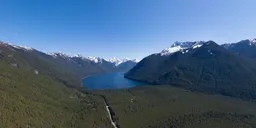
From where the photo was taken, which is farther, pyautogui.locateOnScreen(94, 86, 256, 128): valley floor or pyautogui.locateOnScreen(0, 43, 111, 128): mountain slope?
pyautogui.locateOnScreen(94, 86, 256, 128): valley floor

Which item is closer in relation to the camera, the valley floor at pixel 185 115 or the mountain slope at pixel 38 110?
the mountain slope at pixel 38 110

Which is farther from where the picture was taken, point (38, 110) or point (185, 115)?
point (185, 115)

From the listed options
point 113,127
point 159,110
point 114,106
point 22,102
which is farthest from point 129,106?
point 22,102

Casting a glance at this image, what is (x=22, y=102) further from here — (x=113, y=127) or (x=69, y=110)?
(x=113, y=127)

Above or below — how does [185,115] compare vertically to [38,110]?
below

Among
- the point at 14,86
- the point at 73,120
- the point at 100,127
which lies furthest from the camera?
the point at 14,86

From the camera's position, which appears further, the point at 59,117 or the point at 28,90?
the point at 28,90

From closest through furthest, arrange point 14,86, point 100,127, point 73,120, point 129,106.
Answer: point 100,127, point 73,120, point 14,86, point 129,106

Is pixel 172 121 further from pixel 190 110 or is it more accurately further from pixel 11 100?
pixel 11 100

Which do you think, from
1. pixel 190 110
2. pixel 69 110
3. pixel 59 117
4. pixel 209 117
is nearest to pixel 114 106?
pixel 69 110

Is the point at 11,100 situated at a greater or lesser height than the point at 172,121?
greater
